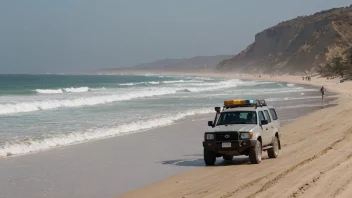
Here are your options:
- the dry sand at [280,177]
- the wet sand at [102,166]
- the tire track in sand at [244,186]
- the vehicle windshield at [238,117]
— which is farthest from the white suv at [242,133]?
the tire track in sand at [244,186]

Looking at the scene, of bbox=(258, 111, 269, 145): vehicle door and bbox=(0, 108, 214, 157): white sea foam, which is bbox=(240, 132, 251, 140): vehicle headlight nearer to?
bbox=(258, 111, 269, 145): vehicle door

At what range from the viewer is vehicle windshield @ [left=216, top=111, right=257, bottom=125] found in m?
14.7

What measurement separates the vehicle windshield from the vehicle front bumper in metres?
0.92

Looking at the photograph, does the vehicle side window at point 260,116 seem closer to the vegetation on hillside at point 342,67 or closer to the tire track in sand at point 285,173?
the tire track in sand at point 285,173

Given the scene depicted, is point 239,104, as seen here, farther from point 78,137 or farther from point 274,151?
point 78,137

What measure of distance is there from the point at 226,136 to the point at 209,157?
719 mm

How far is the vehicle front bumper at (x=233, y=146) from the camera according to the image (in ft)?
45.4

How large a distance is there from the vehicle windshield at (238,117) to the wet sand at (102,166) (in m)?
1.02

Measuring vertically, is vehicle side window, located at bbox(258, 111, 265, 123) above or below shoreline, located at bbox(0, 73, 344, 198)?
above

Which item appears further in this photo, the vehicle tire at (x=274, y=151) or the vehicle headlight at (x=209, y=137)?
the vehicle tire at (x=274, y=151)

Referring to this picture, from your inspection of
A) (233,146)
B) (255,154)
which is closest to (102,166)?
(233,146)

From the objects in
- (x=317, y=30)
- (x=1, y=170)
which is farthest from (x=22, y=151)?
(x=317, y=30)

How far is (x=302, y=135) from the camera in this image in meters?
20.3

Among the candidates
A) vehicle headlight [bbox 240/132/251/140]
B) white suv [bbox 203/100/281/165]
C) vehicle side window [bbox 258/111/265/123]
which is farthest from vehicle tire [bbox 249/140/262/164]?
vehicle side window [bbox 258/111/265/123]
